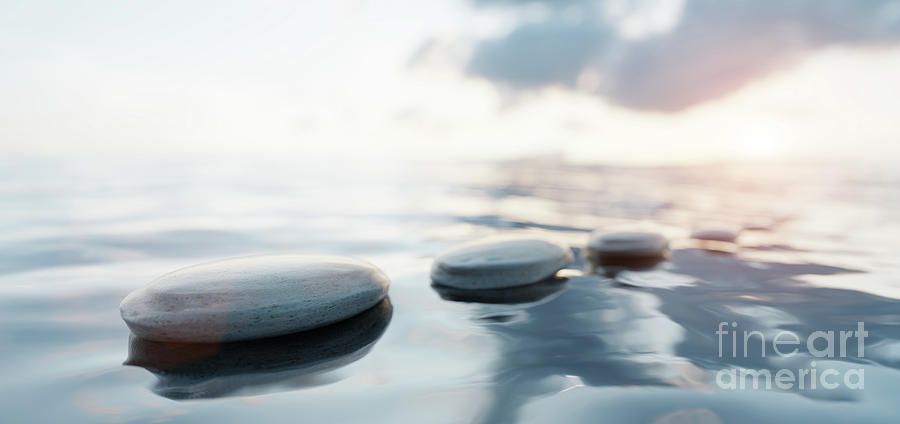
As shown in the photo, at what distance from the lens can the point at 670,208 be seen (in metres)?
7.68

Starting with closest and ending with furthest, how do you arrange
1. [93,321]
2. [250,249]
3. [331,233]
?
[93,321] → [250,249] → [331,233]

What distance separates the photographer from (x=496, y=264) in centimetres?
300

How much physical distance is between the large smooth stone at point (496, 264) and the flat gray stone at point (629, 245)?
Result: 66 cm

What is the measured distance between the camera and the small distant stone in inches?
173

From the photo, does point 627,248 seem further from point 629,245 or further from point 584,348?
point 584,348

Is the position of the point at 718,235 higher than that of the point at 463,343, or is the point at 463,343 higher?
the point at 718,235

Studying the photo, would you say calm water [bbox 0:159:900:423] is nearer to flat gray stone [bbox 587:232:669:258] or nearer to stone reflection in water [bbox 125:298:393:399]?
stone reflection in water [bbox 125:298:393:399]

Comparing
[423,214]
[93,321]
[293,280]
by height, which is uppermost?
[423,214]

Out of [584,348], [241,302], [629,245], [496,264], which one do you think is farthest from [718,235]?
[241,302]

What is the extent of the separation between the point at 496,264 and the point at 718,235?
8.74 feet

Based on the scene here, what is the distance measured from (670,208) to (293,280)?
6.97m

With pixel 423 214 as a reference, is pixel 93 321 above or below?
below

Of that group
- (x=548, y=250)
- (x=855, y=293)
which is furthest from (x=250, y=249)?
(x=855, y=293)

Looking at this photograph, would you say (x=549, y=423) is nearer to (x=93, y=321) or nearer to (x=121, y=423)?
(x=121, y=423)
